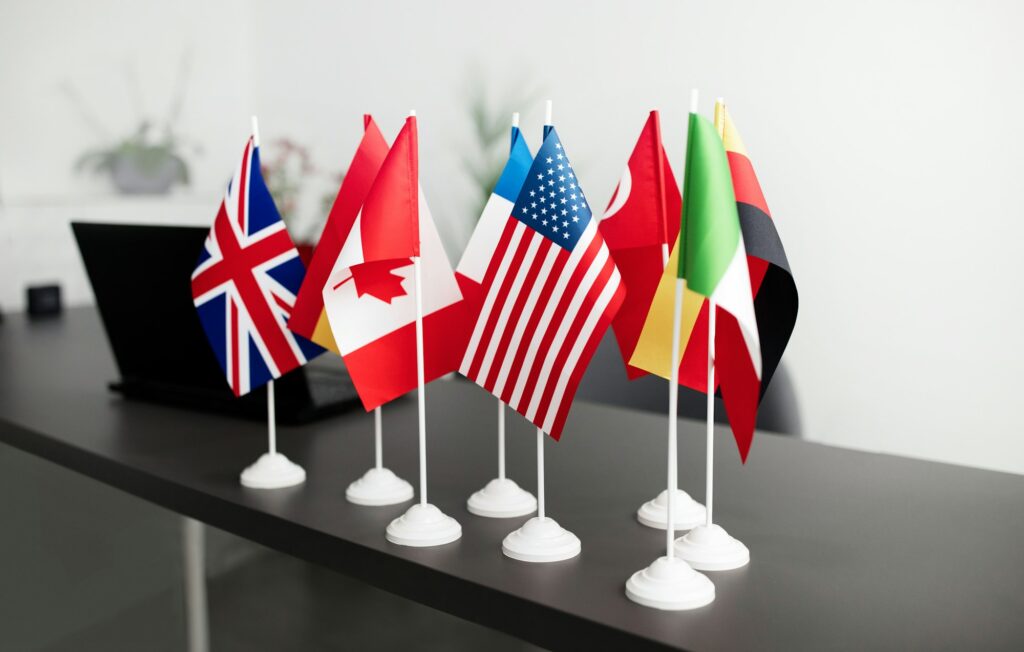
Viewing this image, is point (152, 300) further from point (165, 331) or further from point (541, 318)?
point (541, 318)

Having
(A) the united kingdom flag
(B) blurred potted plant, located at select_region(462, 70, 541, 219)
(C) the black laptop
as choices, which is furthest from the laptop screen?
(B) blurred potted plant, located at select_region(462, 70, 541, 219)

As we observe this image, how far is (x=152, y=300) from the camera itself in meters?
1.80

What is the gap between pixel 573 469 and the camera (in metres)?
1.46

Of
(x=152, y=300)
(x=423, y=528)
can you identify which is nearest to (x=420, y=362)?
(x=423, y=528)

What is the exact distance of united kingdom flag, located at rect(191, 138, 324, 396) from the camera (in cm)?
138

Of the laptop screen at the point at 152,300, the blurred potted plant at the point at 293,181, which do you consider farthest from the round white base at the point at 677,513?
the blurred potted plant at the point at 293,181

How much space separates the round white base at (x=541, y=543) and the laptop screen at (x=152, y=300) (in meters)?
0.85

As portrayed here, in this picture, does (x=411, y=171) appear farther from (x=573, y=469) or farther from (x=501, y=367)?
(x=573, y=469)

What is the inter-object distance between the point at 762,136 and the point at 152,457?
92.2 inches

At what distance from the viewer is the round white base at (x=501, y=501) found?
49.7 inches

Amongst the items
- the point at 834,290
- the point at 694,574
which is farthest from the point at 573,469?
the point at 834,290

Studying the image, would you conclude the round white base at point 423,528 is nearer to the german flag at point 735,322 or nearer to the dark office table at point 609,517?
the dark office table at point 609,517

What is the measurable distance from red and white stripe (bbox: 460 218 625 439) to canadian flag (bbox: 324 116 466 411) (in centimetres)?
12

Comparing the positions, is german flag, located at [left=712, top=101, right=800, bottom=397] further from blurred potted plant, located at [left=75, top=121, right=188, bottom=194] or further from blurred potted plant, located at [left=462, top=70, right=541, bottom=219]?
blurred potted plant, located at [left=75, top=121, right=188, bottom=194]
